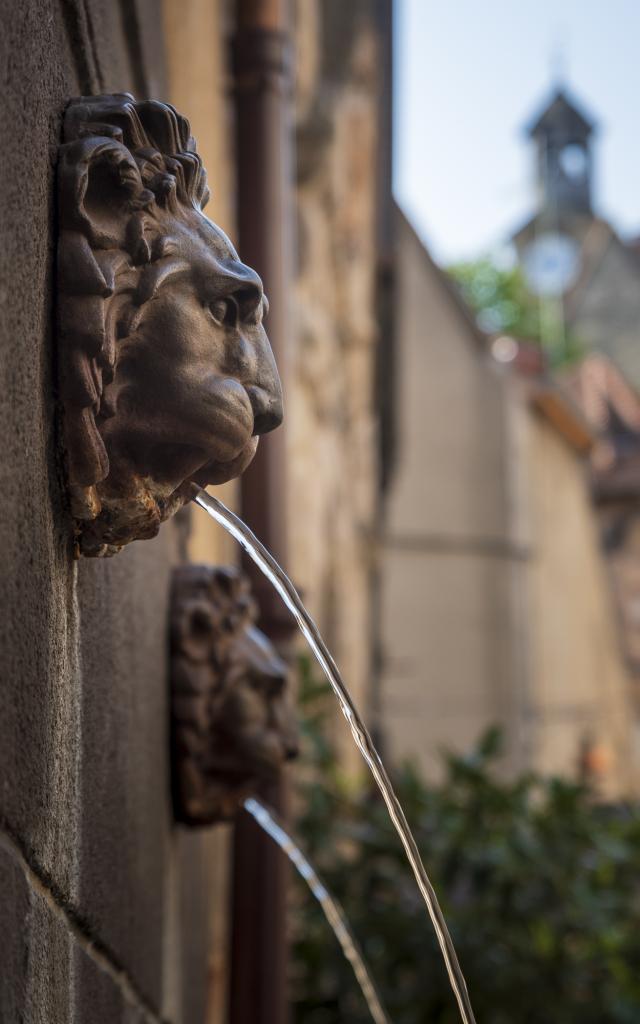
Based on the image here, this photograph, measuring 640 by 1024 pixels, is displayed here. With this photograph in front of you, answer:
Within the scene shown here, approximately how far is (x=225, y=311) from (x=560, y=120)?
55.4m

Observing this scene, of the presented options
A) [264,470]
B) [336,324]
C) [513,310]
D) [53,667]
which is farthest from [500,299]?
[53,667]

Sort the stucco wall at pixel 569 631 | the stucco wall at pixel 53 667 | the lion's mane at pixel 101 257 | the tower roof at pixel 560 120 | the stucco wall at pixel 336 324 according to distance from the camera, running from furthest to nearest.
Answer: the tower roof at pixel 560 120 → the stucco wall at pixel 569 631 → the stucco wall at pixel 336 324 → the lion's mane at pixel 101 257 → the stucco wall at pixel 53 667

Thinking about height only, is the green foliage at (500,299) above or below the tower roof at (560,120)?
below

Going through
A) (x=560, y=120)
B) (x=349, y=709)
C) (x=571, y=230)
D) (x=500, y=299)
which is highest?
(x=560, y=120)

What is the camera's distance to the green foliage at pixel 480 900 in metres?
4.22

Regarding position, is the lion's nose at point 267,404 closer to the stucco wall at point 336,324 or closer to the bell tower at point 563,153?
the stucco wall at point 336,324

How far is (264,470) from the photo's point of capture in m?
3.07

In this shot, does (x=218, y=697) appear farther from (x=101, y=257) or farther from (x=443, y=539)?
(x=443, y=539)

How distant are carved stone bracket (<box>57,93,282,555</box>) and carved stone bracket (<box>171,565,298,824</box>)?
0.78 meters

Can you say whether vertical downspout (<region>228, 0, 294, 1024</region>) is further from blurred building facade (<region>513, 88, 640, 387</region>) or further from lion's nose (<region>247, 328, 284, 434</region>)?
blurred building facade (<region>513, 88, 640, 387</region>)

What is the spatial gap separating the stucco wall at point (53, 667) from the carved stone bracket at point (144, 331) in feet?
0.06

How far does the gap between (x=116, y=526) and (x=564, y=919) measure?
12.4 feet

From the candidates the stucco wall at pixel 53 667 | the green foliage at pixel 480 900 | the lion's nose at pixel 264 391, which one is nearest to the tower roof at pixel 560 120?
the green foliage at pixel 480 900

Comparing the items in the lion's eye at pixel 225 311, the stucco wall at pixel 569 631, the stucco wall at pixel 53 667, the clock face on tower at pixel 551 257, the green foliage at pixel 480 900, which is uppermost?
the clock face on tower at pixel 551 257
